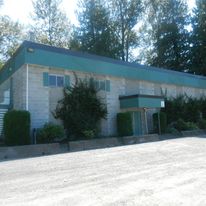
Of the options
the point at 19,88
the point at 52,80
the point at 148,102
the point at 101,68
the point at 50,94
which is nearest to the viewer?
the point at 50,94

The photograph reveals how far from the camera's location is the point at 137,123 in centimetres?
2444

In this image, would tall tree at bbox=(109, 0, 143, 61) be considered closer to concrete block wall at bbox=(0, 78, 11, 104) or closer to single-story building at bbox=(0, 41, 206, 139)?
single-story building at bbox=(0, 41, 206, 139)

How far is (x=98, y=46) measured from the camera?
44375 millimetres

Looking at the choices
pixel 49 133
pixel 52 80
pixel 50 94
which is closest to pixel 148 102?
pixel 52 80

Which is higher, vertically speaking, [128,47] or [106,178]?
[128,47]

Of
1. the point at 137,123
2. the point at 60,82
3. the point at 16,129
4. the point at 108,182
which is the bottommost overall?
the point at 108,182

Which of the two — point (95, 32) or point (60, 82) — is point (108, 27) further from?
point (60, 82)

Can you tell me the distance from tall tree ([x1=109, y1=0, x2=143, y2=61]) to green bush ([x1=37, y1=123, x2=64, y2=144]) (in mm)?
29979

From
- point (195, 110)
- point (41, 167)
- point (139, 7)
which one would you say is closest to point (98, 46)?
point (139, 7)

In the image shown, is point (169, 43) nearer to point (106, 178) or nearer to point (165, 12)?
point (165, 12)

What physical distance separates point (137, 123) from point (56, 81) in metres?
7.31

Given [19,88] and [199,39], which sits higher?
[199,39]

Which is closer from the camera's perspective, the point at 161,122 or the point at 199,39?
the point at 161,122

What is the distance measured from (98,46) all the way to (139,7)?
8504 mm
